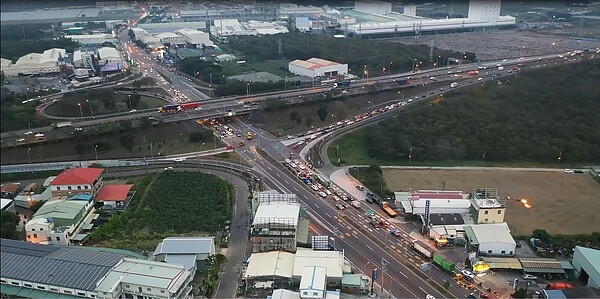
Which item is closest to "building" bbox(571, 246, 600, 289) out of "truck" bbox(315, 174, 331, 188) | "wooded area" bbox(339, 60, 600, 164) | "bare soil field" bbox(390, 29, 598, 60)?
"truck" bbox(315, 174, 331, 188)

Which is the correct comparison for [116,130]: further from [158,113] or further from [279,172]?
[279,172]

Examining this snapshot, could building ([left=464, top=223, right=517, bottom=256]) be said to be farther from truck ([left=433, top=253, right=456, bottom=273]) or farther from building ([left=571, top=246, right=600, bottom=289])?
building ([left=571, top=246, right=600, bottom=289])

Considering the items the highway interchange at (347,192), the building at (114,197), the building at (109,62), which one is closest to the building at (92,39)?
the building at (109,62)

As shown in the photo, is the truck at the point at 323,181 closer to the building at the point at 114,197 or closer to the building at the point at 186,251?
the building at the point at 186,251

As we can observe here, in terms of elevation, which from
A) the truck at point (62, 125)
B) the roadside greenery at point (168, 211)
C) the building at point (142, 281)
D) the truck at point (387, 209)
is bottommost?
the truck at point (387, 209)

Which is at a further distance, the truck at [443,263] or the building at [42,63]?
the building at [42,63]

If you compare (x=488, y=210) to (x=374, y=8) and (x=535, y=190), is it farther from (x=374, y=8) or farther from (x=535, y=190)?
(x=374, y=8)

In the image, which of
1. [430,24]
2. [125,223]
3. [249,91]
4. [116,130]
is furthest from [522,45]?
[125,223]

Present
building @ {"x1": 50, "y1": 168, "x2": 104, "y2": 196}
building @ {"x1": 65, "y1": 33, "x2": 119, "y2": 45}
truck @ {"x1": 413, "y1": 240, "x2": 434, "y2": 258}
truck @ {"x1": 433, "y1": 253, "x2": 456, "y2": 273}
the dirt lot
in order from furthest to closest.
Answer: building @ {"x1": 65, "y1": 33, "x2": 119, "y2": 45}, building @ {"x1": 50, "y1": 168, "x2": 104, "y2": 196}, the dirt lot, truck @ {"x1": 413, "y1": 240, "x2": 434, "y2": 258}, truck @ {"x1": 433, "y1": 253, "x2": 456, "y2": 273}
